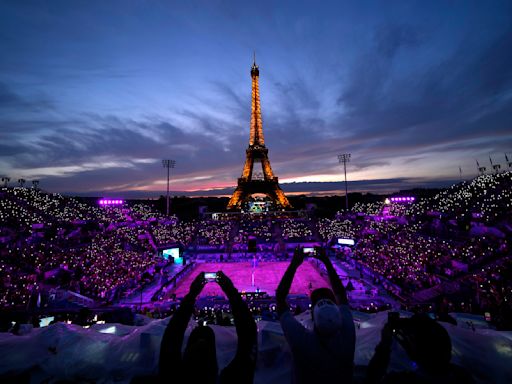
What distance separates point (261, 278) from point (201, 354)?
24.1m

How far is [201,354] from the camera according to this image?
1.58 m

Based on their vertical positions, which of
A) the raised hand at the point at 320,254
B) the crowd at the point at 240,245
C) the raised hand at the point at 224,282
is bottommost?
the crowd at the point at 240,245

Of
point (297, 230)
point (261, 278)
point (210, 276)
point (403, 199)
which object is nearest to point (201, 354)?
point (210, 276)

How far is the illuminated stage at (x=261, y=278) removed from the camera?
69.3 feet

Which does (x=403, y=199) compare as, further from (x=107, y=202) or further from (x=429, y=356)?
(x=429, y=356)

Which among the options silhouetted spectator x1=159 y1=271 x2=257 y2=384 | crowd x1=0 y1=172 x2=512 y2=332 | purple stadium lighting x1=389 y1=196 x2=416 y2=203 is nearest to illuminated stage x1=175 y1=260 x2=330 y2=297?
crowd x1=0 y1=172 x2=512 y2=332

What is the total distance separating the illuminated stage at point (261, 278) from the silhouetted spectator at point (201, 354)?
1867 cm

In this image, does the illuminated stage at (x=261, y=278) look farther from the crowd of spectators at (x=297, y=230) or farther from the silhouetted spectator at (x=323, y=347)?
the silhouetted spectator at (x=323, y=347)

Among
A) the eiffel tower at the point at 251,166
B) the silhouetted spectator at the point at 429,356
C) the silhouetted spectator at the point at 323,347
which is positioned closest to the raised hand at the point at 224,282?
the silhouetted spectator at the point at 323,347

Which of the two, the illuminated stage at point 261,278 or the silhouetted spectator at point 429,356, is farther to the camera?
the illuminated stage at point 261,278

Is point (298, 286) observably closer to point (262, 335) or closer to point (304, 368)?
point (262, 335)

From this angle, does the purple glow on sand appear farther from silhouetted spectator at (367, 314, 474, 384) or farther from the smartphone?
silhouetted spectator at (367, 314, 474, 384)

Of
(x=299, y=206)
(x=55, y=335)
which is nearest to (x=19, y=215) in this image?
(x=55, y=335)

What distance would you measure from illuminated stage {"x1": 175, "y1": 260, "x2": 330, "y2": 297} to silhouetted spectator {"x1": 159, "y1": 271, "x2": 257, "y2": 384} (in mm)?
18669
